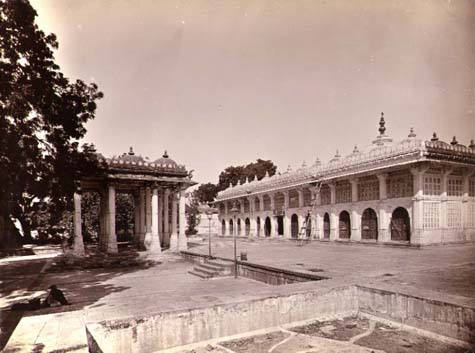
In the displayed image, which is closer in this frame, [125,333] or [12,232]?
[125,333]

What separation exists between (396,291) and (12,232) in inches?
1153

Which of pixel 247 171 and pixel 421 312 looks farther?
pixel 247 171

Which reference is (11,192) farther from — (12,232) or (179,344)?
(12,232)

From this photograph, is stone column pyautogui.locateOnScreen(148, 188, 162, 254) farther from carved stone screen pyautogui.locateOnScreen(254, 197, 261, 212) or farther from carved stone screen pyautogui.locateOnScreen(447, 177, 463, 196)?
carved stone screen pyautogui.locateOnScreen(254, 197, 261, 212)

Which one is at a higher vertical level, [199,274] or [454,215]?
[454,215]

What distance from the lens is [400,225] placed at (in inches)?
848

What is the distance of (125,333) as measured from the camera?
550 centimetres

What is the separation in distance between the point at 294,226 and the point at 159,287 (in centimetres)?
2103

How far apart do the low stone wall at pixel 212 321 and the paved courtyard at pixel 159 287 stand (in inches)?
7.2

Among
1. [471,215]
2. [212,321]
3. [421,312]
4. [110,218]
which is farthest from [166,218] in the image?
[421,312]

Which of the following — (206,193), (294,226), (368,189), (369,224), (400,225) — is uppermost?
(206,193)

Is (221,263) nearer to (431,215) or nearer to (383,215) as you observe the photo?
(383,215)

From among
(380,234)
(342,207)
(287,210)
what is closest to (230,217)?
(287,210)

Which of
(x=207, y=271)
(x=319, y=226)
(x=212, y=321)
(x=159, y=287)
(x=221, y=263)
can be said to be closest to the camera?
(x=212, y=321)
